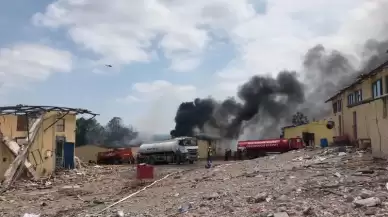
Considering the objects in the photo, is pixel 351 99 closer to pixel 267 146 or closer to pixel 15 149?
pixel 267 146

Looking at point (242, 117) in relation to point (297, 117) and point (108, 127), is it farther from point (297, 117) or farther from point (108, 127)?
point (108, 127)

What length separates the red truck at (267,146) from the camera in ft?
128

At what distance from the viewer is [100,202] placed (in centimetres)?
1327

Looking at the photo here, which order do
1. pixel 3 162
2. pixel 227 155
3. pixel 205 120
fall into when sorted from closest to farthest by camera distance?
1. pixel 3 162
2. pixel 227 155
3. pixel 205 120

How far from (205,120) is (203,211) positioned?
5505cm

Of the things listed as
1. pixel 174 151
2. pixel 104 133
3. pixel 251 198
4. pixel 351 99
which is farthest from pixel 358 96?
pixel 104 133

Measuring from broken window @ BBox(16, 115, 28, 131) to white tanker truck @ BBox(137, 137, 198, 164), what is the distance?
62.7 ft

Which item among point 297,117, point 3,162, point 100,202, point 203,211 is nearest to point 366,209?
point 203,211

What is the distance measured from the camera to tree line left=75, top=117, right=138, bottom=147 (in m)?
68.2

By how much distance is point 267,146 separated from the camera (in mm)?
40094

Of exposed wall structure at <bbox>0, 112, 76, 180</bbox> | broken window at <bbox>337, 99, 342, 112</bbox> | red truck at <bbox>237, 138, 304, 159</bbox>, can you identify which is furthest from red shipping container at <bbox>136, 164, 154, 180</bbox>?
red truck at <bbox>237, 138, 304, 159</bbox>

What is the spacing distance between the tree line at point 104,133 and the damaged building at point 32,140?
1528 inches

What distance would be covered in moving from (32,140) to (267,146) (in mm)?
22973

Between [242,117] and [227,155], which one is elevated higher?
[242,117]
